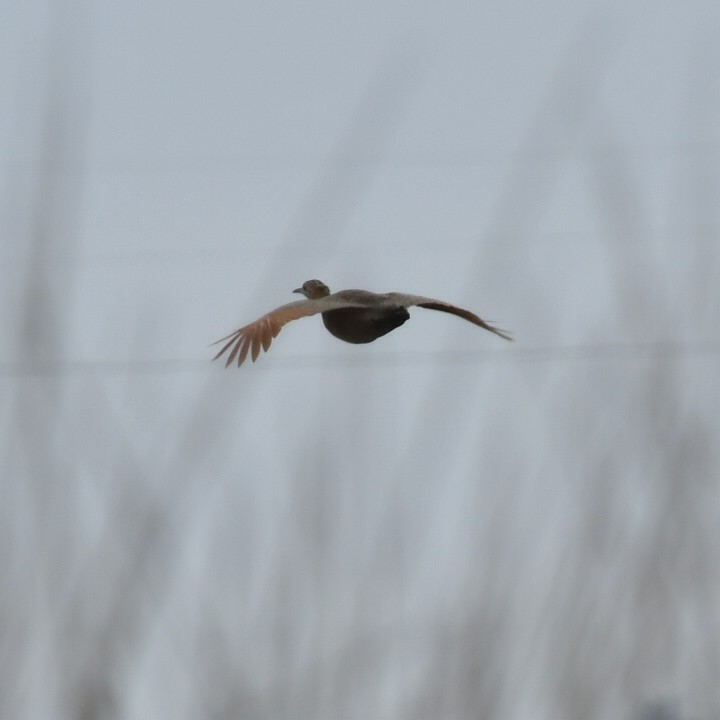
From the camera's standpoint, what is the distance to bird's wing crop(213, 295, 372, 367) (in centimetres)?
142

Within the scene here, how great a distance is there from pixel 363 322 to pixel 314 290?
0.39ft

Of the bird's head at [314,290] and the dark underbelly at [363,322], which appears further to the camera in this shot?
the bird's head at [314,290]

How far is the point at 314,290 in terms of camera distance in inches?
59.9

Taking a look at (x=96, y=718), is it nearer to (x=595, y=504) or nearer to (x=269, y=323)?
(x=269, y=323)

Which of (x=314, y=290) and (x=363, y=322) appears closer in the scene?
(x=363, y=322)

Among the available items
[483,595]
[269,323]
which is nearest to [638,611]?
[483,595]

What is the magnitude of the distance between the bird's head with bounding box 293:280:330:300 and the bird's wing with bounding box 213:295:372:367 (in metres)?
0.01

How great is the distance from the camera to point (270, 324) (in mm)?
1502

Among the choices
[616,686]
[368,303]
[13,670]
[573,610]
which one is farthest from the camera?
[616,686]

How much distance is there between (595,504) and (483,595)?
0.21 metres

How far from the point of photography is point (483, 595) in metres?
2.10

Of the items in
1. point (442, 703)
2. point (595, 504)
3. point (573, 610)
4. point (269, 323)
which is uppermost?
point (269, 323)

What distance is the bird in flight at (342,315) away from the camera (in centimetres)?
140

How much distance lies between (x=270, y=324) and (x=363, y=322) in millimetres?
126
